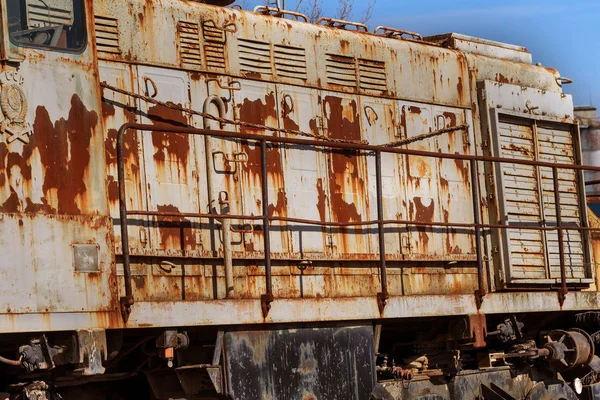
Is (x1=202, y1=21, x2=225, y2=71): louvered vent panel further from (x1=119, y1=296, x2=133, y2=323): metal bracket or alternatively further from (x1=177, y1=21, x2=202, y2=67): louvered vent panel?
(x1=119, y1=296, x2=133, y2=323): metal bracket

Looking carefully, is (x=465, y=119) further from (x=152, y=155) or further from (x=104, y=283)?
(x=104, y=283)

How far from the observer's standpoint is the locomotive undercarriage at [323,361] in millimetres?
7914

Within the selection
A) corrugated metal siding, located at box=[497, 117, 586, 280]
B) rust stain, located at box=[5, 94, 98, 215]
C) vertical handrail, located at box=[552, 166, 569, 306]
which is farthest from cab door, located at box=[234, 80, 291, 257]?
vertical handrail, located at box=[552, 166, 569, 306]

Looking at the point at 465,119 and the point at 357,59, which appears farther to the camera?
the point at 465,119

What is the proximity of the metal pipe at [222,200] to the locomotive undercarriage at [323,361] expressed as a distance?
1.63ft

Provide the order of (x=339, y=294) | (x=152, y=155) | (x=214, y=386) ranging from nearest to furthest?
1. (x=214, y=386)
2. (x=152, y=155)
3. (x=339, y=294)

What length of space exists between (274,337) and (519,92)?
4.58m

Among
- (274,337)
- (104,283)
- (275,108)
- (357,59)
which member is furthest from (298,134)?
(104,283)

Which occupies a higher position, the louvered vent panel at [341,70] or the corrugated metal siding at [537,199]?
the louvered vent panel at [341,70]

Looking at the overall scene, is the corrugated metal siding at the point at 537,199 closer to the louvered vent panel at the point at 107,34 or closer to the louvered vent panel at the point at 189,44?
the louvered vent panel at the point at 189,44

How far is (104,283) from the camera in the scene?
26.1 feet

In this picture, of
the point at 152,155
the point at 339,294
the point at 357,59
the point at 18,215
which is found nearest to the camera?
the point at 18,215

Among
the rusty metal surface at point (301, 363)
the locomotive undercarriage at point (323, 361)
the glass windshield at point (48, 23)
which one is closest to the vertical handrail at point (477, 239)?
the locomotive undercarriage at point (323, 361)

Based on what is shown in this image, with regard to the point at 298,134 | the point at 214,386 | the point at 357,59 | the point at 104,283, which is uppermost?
the point at 357,59
